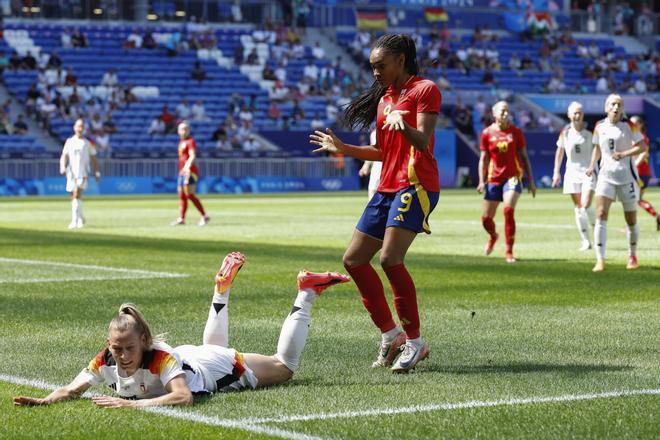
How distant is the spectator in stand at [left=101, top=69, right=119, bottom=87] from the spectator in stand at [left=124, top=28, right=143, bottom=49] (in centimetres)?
262

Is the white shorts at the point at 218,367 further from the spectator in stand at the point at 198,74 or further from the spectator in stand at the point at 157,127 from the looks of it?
the spectator in stand at the point at 198,74

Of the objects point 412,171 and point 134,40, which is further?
point 134,40

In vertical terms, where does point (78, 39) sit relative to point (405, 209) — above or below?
above

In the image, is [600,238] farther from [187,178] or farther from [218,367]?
[187,178]

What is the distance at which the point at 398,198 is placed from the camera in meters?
9.07

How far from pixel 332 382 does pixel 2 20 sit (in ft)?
158

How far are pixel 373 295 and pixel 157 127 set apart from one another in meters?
42.8

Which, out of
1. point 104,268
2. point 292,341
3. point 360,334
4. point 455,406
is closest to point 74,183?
point 104,268

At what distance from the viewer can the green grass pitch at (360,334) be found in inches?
280

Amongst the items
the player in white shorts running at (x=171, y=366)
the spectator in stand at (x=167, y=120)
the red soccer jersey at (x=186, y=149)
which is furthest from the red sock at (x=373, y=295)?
the spectator in stand at (x=167, y=120)

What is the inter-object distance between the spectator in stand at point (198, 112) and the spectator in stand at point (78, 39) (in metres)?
5.47

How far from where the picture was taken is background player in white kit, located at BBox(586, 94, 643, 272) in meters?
17.0

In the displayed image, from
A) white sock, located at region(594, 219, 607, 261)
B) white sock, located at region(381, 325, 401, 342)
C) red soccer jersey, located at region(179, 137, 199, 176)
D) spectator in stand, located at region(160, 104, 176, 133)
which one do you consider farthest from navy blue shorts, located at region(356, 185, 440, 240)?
spectator in stand, located at region(160, 104, 176, 133)

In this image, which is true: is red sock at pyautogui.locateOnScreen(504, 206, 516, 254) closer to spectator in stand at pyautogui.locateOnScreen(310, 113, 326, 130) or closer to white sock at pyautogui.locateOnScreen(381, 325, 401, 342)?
white sock at pyautogui.locateOnScreen(381, 325, 401, 342)
